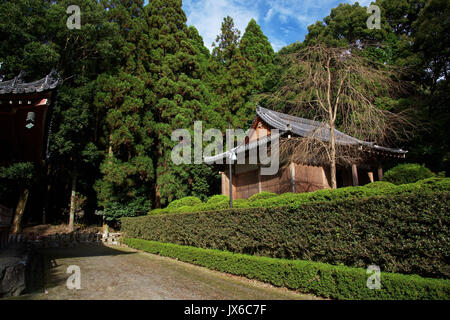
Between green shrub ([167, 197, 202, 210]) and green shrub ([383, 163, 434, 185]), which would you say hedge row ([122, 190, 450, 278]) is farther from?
green shrub ([383, 163, 434, 185])

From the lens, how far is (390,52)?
21.4m

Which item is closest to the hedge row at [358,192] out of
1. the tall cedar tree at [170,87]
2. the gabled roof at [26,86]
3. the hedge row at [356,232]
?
the hedge row at [356,232]

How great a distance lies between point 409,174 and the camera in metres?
11.6

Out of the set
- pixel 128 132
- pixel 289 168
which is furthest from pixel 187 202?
pixel 128 132

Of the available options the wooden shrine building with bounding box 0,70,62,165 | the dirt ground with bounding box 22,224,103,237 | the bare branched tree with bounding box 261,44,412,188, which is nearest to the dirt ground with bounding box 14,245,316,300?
the wooden shrine building with bounding box 0,70,62,165

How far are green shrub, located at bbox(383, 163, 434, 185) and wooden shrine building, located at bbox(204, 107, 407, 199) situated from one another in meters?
1.81

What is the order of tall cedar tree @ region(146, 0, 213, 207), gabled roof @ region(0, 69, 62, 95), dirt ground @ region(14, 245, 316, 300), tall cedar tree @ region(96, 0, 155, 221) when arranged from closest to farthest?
gabled roof @ region(0, 69, 62, 95), dirt ground @ region(14, 245, 316, 300), tall cedar tree @ region(96, 0, 155, 221), tall cedar tree @ region(146, 0, 213, 207)

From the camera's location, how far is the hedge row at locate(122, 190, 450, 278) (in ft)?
14.7

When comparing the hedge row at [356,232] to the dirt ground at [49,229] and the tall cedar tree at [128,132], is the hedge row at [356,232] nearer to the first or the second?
the tall cedar tree at [128,132]

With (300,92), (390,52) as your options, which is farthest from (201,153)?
(390,52)

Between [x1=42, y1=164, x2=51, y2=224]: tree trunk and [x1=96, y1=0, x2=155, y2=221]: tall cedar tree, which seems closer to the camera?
[x1=96, y1=0, x2=155, y2=221]: tall cedar tree

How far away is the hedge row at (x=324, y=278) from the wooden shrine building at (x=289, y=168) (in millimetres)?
4821

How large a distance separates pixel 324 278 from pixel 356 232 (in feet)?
3.71
